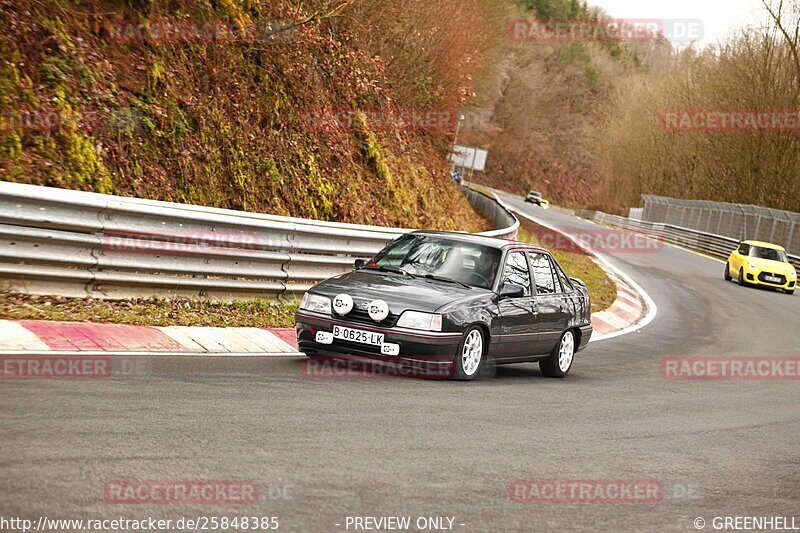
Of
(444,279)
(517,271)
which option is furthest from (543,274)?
(444,279)

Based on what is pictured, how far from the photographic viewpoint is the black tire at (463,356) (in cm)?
911

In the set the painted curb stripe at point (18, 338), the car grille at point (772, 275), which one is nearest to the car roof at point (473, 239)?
the painted curb stripe at point (18, 338)

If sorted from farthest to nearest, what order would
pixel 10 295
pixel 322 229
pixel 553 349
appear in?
pixel 322 229 → pixel 553 349 → pixel 10 295

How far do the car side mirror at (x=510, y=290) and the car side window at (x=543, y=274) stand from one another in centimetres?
71

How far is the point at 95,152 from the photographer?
43.1ft

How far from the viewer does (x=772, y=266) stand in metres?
31.8

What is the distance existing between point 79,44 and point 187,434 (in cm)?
955

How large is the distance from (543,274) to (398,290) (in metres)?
2.41

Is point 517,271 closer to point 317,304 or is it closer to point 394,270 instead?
point 394,270

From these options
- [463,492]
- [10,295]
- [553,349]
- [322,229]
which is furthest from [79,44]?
[463,492]

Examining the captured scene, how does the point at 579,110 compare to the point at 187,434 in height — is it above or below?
above

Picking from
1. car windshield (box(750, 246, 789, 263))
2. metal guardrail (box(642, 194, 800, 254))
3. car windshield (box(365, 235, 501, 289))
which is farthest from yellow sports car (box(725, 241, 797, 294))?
car windshield (box(365, 235, 501, 289))

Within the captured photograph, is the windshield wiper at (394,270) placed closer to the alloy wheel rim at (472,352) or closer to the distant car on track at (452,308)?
the distant car on track at (452,308)

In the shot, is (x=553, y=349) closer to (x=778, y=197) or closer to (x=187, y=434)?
(x=187, y=434)
